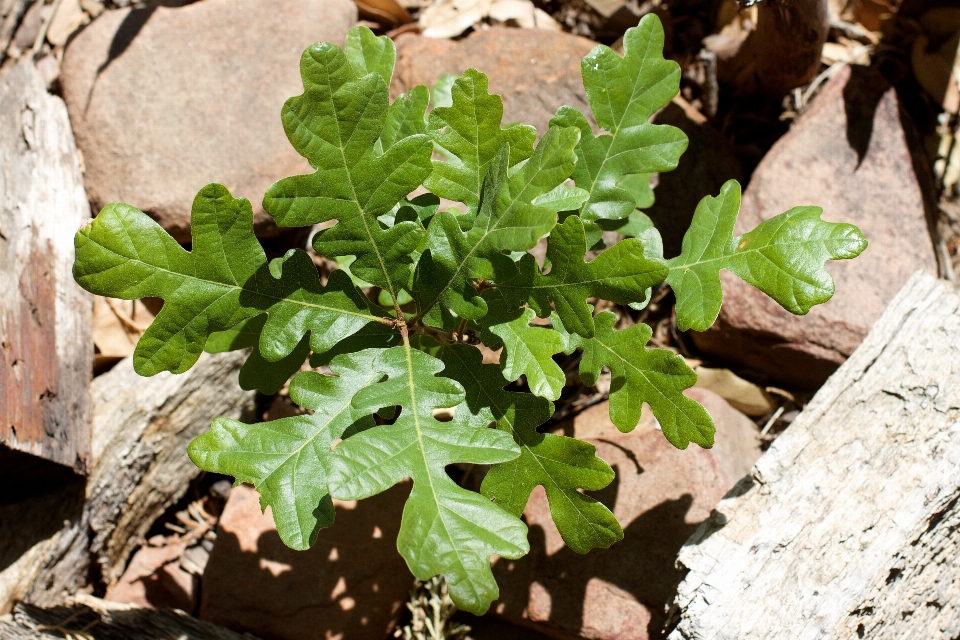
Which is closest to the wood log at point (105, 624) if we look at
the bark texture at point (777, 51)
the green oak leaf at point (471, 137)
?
the green oak leaf at point (471, 137)

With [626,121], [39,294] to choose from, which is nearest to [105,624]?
[39,294]

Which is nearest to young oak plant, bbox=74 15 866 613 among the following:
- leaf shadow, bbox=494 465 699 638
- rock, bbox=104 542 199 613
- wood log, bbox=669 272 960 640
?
wood log, bbox=669 272 960 640

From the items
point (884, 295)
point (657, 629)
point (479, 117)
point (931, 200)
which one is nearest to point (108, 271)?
point (479, 117)

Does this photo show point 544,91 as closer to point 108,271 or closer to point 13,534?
point 108,271

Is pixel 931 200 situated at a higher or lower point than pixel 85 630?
higher

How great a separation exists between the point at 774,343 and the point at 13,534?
2.96 m

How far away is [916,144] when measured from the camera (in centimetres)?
314

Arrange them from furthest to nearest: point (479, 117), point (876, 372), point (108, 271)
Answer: point (876, 372), point (479, 117), point (108, 271)

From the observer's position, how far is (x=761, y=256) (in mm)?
1872

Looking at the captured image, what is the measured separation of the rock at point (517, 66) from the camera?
3.06 metres

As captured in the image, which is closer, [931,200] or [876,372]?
[876,372]

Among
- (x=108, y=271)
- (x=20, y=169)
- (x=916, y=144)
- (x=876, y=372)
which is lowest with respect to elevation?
(x=876, y=372)

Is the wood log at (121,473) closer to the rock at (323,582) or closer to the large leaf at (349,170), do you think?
the rock at (323,582)

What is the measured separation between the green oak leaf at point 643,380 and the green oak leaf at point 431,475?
405 millimetres
